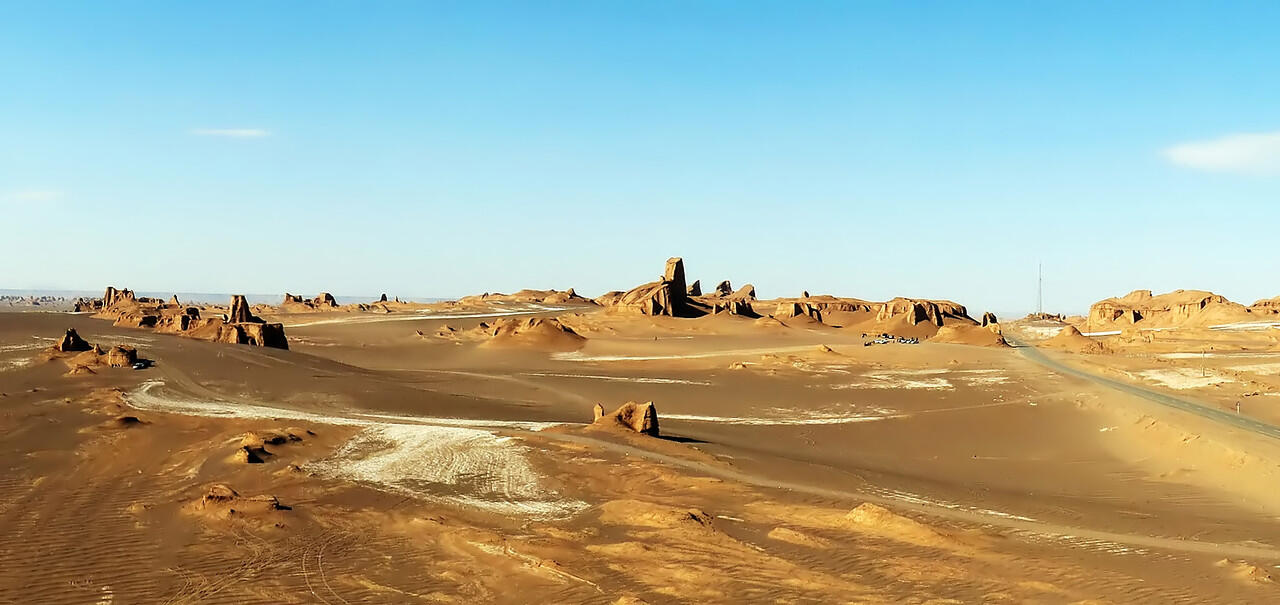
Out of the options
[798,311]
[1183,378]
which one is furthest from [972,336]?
[1183,378]

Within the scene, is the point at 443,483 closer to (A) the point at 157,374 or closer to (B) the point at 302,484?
(B) the point at 302,484

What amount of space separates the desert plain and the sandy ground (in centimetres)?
9

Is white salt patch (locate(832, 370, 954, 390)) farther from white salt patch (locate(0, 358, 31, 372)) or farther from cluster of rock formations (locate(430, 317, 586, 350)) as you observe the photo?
white salt patch (locate(0, 358, 31, 372))

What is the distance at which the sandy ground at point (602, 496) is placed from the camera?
1302 cm

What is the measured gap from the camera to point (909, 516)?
1694 centimetres

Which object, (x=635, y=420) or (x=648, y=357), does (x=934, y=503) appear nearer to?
(x=635, y=420)

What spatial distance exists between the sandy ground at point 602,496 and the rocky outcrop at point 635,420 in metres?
1.50

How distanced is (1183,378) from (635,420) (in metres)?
40.4

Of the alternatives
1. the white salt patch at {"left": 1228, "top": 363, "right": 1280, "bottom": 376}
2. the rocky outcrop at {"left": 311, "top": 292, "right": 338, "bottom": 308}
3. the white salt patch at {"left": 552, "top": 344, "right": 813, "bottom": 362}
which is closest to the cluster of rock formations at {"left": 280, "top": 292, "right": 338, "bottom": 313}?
the rocky outcrop at {"left": 311, "top": 292, "right": 338, "bottom": 308}

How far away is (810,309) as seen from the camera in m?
120

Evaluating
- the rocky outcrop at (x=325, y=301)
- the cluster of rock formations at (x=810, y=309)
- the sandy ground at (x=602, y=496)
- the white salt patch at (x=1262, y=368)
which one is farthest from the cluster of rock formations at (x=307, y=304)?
the white salt patch at (x=1262, y=368)

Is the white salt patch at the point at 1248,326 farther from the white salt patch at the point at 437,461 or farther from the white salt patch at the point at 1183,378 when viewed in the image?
the white salt patch at the point at 437,461

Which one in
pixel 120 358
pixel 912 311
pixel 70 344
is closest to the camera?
pixel 120 358

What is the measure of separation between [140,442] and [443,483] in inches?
400
